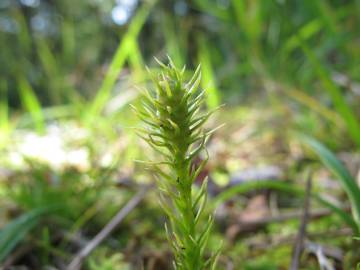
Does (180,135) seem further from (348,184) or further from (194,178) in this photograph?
(348,184)

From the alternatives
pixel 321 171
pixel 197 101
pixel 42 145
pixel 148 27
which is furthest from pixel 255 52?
pixel 148 27

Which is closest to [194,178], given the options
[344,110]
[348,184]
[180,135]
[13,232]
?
[180,135]

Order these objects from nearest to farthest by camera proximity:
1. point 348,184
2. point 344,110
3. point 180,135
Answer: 1. point 180,135
2. point 348,184
3. point 344,110

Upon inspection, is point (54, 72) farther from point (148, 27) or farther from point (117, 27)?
point (148, 27)

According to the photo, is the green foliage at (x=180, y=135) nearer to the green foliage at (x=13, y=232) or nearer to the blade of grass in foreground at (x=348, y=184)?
the blade of grass in foreground at (x=348, y=184)

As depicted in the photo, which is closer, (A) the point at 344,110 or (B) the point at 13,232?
(B) the point at 13,232

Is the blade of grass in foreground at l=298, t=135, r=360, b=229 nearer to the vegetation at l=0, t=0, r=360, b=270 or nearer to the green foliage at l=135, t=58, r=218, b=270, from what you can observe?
the vegetation at l=0, t=0, r=360, b=270

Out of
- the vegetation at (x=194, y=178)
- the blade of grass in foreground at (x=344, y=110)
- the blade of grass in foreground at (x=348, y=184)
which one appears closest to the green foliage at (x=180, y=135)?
the vegetation at (x=194, y=178)

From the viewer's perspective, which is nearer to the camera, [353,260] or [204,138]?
[204,138]

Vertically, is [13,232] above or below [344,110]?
below

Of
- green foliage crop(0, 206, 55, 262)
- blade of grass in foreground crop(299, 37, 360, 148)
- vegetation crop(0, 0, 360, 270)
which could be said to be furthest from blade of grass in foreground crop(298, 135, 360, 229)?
green foliage crop(0, 206, 55, 262)

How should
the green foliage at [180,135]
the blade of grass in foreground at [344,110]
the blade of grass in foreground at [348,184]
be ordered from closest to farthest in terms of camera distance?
the green foliage at [180,135]
the blade of grass in foreground at [348,184]
the blade of grass in foreground at [344,110]
